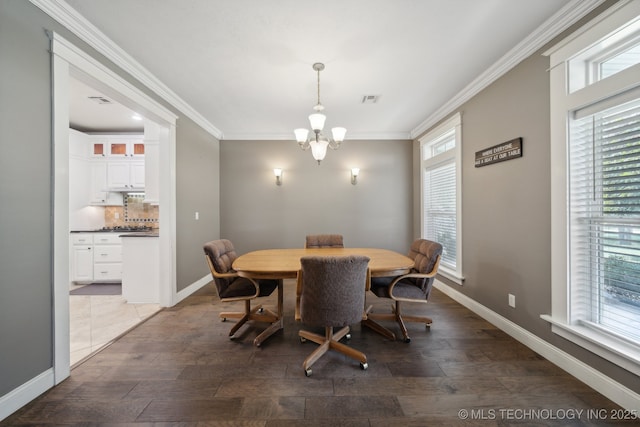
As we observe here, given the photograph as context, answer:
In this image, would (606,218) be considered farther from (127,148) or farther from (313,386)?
(127,148)

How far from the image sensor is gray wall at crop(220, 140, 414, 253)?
4594mm

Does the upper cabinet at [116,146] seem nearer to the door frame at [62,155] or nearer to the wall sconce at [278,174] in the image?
the wall sconce at [278,174]

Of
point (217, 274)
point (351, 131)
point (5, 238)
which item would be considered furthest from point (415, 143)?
point (5, 238)

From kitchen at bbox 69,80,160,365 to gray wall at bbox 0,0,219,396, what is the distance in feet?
3.06

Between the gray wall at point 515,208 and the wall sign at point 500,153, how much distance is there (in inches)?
2.1

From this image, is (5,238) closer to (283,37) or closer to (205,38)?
(205,38)

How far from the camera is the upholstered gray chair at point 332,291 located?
67.6 inches

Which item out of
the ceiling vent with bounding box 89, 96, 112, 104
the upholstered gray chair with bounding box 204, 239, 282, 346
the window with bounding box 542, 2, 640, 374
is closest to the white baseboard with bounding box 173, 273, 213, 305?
the upholstered gray chair with bounding box 204, 239, 282, 346

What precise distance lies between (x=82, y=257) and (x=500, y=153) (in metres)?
6.11

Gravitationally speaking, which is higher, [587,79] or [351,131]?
[351,131]

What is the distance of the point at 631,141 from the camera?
5.05 feet

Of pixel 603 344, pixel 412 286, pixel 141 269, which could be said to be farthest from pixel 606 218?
pixel 141 269

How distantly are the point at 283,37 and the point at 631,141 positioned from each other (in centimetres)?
255

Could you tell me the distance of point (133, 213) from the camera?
15.5 feet
